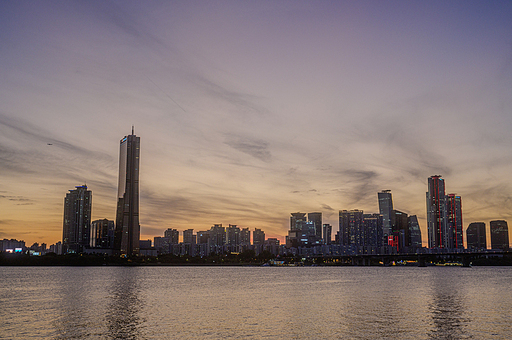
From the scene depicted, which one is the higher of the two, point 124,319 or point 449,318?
point 124,319

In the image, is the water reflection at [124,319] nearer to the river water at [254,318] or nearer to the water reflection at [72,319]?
the river water at [254,318]

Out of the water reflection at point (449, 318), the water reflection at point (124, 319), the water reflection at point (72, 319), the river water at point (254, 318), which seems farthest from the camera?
the water reflection at point (449, 318)

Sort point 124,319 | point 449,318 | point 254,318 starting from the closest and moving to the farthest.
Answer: point 124,319 < point 254,318 < point 449,318

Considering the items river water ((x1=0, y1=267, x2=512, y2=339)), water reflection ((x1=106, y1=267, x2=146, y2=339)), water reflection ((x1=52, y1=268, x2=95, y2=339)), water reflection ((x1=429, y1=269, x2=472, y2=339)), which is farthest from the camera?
water reflection ((x1=429, y1=269, x2=472, y2=339))

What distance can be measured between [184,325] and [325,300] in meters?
36.9

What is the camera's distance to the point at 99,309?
67062 mm

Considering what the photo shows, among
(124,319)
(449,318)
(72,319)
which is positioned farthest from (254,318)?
(449,318)

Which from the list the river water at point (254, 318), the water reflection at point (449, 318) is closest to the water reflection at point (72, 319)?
the river water at point (254, 318)

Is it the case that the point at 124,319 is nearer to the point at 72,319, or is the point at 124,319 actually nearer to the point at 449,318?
the point at 72,319

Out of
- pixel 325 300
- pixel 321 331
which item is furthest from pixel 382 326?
A: pixel 325 300

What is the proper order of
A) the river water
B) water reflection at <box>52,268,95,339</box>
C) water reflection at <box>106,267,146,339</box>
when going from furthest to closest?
the river water
water reflection at <box>52,268,95,339</box>
water reflection at <box>106,267,146,339</box>

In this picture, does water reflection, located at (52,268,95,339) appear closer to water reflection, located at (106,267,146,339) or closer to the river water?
the river water

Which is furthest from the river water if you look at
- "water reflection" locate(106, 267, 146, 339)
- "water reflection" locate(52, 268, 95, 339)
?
"water reflection" locate(106, 267, 146, 339)

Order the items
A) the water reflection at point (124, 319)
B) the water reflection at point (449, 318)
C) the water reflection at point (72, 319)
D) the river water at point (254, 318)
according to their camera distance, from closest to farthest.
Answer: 1. the water reflection at point (124, 319)
2. the water reflection at point (72, 319)
3. the river water at point (254, 318)
4. the water reflection at point (449, 318)
